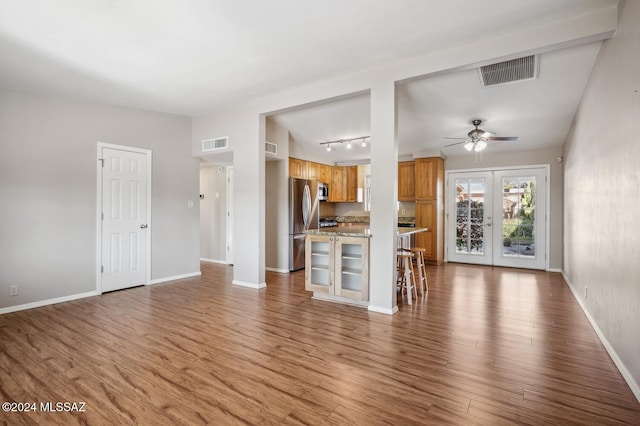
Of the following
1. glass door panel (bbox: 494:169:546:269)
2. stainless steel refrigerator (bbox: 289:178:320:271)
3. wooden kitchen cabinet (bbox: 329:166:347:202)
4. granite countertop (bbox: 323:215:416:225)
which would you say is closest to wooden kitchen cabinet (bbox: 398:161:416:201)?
granite countertop (bbox: 323:215:416:225)

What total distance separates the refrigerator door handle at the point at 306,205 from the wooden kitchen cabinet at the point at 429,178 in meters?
2.72

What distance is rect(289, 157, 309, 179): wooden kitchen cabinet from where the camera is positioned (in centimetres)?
669

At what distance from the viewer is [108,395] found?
7.03ft

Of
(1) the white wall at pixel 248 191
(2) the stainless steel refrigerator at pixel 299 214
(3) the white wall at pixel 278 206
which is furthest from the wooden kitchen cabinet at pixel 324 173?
(1) the white wall at pixel 248 191

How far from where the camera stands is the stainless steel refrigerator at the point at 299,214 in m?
6.30

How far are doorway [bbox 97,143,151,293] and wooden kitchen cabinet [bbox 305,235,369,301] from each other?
292cm

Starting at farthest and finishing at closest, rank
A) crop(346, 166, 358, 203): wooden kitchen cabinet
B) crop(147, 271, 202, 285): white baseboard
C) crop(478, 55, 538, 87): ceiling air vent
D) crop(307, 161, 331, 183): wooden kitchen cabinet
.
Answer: crop(346, 166, 358, 203): wooden kitchen cabinet → crop(307, 161, 331, 183): wooden kitchen cabinet → crop(147, 271, 202, 285): white baseboard → crop(478, 55, 538, 87): ceiling air vent

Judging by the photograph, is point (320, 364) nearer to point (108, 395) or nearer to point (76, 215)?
point (108, 395)

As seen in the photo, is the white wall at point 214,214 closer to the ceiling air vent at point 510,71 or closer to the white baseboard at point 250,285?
the white baseboard at point 250,285

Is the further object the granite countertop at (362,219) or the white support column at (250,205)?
the granite countertop at (362,219)

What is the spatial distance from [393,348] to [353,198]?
235 inches

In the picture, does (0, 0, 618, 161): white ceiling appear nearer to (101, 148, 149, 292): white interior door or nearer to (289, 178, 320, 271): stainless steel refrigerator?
(101, 148, 149, 292): white interior door

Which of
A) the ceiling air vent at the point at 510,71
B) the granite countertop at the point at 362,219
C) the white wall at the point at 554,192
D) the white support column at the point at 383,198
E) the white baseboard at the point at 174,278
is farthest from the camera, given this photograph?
the granite countertop at the point at 362,219

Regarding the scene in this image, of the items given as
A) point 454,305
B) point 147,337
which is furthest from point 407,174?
point 147,337
